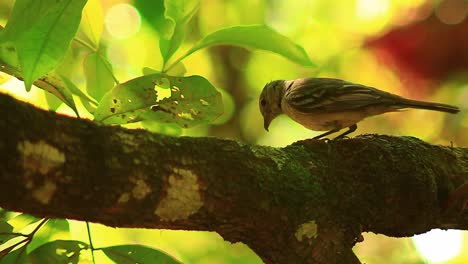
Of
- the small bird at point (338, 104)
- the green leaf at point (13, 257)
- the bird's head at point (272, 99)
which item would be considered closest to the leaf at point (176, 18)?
the green leaf at point (13, 257)

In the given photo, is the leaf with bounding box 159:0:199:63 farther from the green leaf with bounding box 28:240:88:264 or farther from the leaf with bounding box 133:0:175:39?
the green leaf with bounding box 28:240:88:264

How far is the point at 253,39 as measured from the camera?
1530 mm

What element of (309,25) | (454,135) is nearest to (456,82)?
(454,135)

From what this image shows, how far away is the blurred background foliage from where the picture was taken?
3752 mm

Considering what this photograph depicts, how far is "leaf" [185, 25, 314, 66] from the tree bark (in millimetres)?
232

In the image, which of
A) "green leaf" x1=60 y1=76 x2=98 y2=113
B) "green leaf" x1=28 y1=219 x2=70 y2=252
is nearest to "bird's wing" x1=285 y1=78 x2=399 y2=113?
"green leaf" x1=60 y1=76 x2=98 y2=113

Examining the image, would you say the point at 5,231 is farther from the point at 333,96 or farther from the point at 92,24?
the point at 333,96

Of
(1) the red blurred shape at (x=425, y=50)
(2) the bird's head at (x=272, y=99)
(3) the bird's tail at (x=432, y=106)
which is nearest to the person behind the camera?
(3) the bird's tail at (x=432, y=106)

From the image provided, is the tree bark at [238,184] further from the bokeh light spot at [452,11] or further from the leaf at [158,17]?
the bokeh light spot at [452,11]

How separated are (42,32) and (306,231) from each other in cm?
66

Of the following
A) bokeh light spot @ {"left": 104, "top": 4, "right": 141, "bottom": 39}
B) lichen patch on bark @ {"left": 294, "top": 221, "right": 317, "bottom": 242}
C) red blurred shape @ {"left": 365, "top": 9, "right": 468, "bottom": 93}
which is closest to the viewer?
lichen patch on bark @ {"left": 294, "top": 221, "right": 317, "bottom": 242}

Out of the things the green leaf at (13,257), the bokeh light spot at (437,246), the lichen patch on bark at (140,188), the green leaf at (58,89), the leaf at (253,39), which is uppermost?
the bokeh light spot at (437,246)

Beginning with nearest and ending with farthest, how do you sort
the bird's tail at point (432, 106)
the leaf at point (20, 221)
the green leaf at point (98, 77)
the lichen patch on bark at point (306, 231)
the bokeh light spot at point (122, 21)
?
1. the lichen patch on bark at point (306, 231)
2. the leaf at point (20, 221)
3. the green leaf at point (98, 77)
4. the bird's tail at point (432, 106)
5. the bokeh light spot at point (122, 21)

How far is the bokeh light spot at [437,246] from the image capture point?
3.36 m
